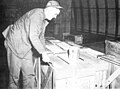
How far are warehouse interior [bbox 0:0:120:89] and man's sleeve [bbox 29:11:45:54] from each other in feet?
15.7

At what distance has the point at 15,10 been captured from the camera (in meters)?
9.38

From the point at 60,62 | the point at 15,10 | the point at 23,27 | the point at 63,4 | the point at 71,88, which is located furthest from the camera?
the point at 63,4

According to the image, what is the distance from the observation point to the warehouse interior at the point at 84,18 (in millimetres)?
8992

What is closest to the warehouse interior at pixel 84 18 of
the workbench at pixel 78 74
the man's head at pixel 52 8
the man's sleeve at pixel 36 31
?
the man's sleeve at pixel 36 31

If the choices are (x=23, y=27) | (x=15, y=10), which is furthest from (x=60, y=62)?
(x=15, y=10)

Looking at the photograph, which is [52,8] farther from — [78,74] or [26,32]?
[78,74]

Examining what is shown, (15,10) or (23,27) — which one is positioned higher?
(15,10)

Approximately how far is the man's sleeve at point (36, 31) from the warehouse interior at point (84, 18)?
4783mm

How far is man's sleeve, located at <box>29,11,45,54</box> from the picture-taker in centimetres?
319

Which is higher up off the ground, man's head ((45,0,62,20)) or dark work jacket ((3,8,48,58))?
man's head ((45,0,62,20))

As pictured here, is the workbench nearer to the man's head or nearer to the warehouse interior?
the man's head

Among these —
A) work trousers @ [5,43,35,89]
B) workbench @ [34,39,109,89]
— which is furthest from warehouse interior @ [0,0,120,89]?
workbench @ [34,39,109,89]

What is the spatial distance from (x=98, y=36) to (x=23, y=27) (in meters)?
7.22

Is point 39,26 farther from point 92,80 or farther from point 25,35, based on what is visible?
point 92,80
